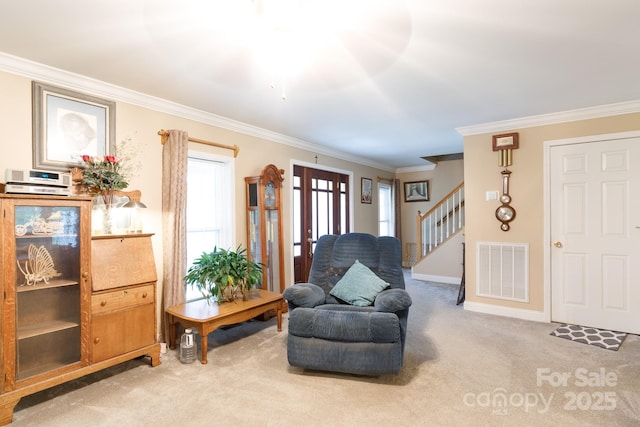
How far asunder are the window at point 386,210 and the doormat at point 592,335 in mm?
3965

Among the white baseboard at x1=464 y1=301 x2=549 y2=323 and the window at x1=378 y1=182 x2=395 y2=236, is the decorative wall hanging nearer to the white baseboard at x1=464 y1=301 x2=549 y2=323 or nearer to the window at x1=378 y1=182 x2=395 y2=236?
the white baseboard at x1=464 y1=301 x2=549 y2=323

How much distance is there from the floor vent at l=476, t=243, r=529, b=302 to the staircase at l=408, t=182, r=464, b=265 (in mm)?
1793

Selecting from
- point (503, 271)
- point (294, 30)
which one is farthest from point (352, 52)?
point (503, 271)

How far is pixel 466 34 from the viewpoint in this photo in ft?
6.93

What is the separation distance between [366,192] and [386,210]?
41.7 inches

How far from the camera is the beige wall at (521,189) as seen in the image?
12.3 feet

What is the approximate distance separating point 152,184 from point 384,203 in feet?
17.1

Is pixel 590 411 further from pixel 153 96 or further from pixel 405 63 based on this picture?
pixel 153 96

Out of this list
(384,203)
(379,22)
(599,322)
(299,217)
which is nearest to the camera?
(379,22)

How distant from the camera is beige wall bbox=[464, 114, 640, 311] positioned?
3742 millimetres

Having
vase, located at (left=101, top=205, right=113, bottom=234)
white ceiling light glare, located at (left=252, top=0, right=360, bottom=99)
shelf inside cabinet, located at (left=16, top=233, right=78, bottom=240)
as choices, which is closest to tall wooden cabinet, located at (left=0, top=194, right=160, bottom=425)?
shelf inside cabinet, located at (left=16, top=233, right=78, bottom=240)

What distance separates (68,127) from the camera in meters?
2.68

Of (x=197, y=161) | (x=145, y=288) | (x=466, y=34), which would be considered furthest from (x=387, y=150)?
(x=145, y=288)

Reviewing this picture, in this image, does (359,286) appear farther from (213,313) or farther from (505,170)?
(505,170)
